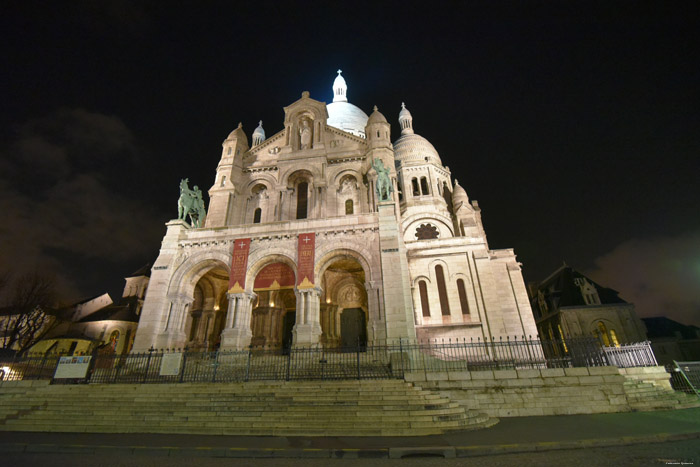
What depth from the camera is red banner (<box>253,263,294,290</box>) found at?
59.5ft

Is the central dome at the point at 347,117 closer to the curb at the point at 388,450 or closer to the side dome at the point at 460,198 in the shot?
the side dome at the point at 460,198

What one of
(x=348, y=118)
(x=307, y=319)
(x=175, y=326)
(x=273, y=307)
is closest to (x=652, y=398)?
(x=307, y=319)

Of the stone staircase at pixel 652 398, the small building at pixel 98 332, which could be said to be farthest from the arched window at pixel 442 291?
the small building at pixel 98 332

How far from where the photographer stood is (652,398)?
10602mm

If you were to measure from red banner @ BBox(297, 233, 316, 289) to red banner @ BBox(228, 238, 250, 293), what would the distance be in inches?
126

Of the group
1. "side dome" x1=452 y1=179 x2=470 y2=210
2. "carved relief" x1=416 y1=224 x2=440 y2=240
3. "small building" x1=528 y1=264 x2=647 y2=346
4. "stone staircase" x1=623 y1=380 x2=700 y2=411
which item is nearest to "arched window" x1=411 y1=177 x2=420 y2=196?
"carved relief" x1=416 y1=224 x2=440 y2=240

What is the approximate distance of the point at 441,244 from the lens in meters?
25.8

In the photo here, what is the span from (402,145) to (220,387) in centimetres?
3335

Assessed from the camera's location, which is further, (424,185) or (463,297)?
(424,185)

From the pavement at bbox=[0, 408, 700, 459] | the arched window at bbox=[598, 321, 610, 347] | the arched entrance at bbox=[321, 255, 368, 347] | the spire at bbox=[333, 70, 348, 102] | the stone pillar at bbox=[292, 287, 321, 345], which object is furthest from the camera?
the spire at bbox=[333, 70, 348, 102]

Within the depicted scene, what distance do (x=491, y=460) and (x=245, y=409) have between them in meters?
6.79

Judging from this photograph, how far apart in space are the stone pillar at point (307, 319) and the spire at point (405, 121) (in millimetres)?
31401

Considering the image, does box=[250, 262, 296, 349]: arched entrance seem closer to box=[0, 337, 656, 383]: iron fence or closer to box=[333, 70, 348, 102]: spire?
box=[0, 337, 656, 383]: iron fence

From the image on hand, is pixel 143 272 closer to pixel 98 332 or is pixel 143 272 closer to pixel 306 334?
pixel 98 332
